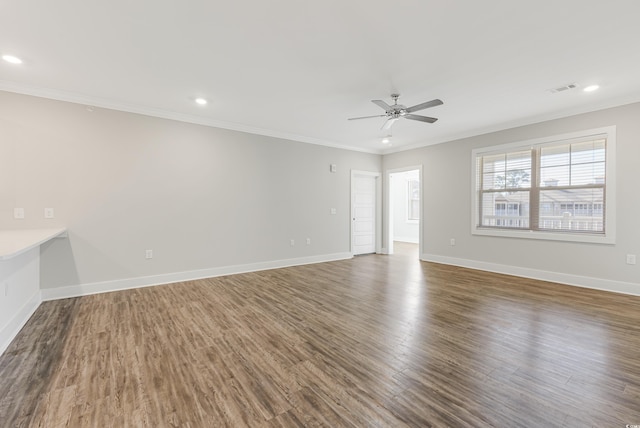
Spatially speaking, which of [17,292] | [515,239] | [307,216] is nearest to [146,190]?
[17,292]

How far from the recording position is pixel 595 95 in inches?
147

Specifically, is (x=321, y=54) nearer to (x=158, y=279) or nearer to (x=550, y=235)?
(x=158, y=279)

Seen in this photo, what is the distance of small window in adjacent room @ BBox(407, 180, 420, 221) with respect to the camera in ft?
30.6

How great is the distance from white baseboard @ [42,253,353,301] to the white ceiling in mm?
2536

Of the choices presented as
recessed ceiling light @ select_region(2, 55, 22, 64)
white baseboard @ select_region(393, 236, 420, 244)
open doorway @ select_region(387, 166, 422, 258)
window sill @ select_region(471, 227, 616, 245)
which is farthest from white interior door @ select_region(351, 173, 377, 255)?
recessed ceiling light @ select_region(2, 55, 22, 64)

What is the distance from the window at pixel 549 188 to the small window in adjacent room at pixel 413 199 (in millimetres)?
3900

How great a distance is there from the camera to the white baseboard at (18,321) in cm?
235

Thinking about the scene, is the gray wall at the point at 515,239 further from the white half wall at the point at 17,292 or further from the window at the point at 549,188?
the white half wall at the point at 17,292

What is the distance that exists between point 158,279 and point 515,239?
608 cm

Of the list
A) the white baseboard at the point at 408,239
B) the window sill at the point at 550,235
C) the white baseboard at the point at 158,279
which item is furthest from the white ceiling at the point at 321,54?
the white baseboard at the point at 408,239

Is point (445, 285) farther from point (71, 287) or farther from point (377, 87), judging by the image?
point (71, 287)

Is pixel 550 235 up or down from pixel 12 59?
down

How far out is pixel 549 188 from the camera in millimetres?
4566

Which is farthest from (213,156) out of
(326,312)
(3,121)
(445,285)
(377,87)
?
(445,285)
